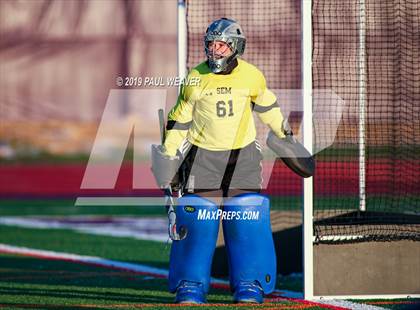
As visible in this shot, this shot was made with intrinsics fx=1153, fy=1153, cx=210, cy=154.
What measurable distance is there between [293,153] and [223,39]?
903mm

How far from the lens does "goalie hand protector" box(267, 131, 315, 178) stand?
302 inches

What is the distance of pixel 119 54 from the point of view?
2075 cm

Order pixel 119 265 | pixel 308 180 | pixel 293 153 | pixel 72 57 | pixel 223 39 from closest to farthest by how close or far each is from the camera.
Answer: pixel 223 39 < pixel 293 153 < pixel 308 180 < pixel 119 265 < pixel 72 57

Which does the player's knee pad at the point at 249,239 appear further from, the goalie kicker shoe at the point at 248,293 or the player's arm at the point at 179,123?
the player's arm at the point at 179,123

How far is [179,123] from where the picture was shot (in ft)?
24.9

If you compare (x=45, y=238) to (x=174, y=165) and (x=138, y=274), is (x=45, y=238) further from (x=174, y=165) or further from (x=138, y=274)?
(x=174, y=165)

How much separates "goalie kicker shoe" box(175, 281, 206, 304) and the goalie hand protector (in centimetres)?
102

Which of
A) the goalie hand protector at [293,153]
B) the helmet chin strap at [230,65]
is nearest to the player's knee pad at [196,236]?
the goalie hand protector at [293,153]

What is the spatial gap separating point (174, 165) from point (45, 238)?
20.2 ft

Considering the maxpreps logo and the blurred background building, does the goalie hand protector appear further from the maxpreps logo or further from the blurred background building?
the blurred background building

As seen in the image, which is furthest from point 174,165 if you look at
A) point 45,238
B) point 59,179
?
point 59,179

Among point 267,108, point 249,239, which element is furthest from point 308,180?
point 249,239

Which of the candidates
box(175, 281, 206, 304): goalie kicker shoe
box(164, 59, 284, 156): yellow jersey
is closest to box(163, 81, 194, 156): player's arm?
box(164, 59, 284, 156): yellow jersey

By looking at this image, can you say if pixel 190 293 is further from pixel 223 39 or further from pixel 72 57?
pixel 72 57
